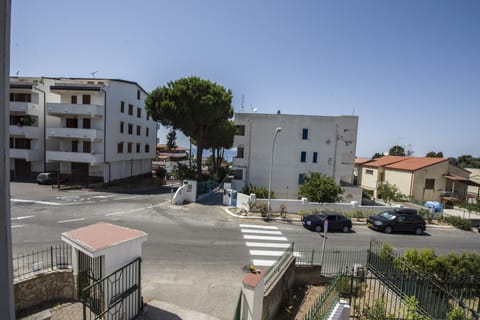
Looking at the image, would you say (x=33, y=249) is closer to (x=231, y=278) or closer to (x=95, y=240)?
(x=95, y=240)

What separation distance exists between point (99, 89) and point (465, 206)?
147ft

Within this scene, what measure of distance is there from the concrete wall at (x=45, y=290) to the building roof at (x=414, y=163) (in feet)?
130

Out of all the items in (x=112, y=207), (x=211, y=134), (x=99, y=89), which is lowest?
(x=112, y=207)

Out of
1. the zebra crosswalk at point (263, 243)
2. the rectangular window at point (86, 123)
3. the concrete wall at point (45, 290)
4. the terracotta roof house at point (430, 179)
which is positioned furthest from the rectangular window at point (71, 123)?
the terracotta roof house at point (430, 179)

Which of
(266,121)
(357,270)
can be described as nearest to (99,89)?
(266,121)

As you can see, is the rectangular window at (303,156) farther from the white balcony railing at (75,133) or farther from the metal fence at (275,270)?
the white balcony railing at (75,133)

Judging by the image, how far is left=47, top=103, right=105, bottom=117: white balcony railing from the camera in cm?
2833

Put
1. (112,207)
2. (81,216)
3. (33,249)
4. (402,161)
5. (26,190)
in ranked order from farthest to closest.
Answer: (402,161) < (26,190) < (112,207) < (81,216) < (33,249)

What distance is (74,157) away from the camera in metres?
28.6

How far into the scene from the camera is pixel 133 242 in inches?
281

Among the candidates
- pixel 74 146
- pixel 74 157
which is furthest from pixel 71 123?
pixel 74 157

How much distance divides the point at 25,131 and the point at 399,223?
40.1 metres

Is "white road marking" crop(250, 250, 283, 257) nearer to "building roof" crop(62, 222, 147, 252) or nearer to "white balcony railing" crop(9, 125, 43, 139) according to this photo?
"building roof" crop(62, 222, 147, 252)

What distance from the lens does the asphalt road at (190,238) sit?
9227 millimetres
